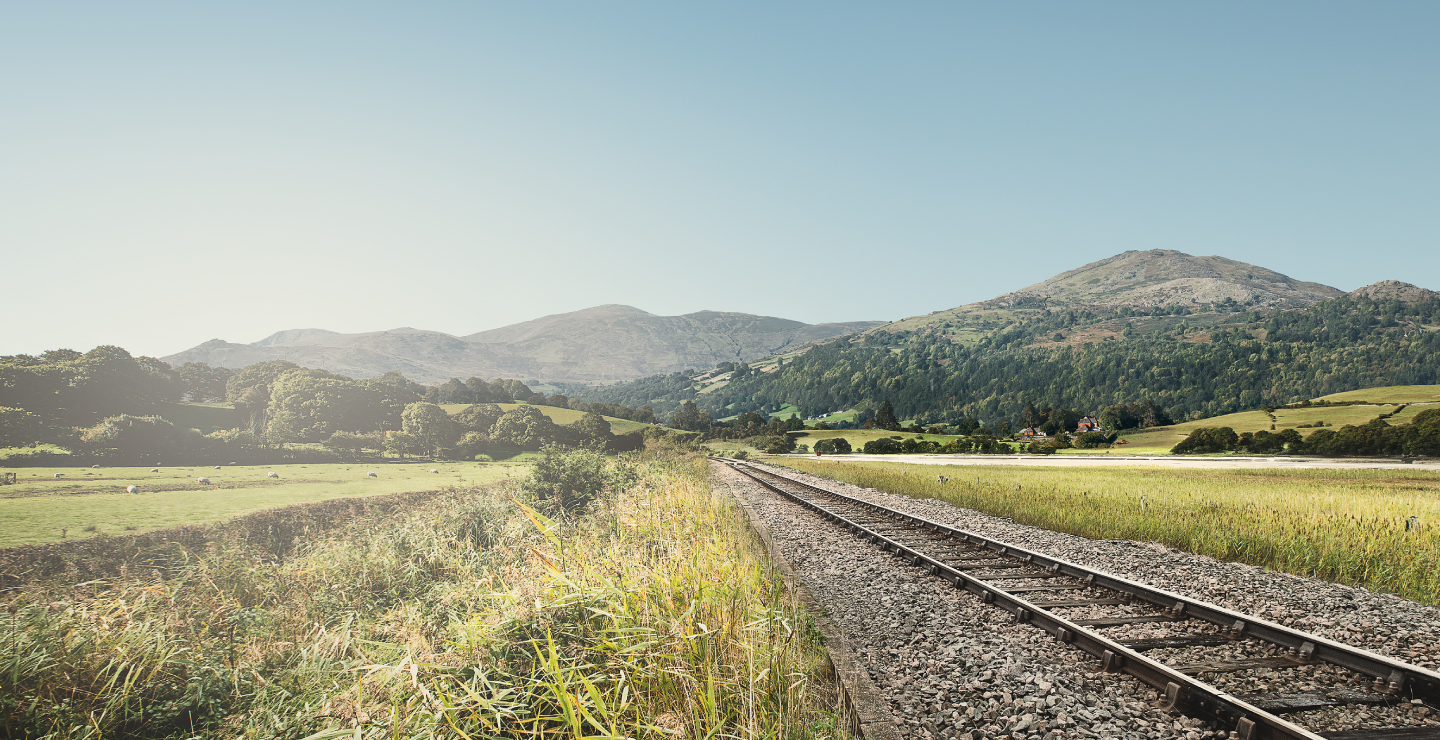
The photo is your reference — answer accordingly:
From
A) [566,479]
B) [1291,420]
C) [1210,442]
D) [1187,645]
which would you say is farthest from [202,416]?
[1291,420]

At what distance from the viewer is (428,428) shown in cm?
1931

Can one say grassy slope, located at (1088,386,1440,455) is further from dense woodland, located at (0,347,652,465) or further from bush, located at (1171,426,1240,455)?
dense woodland, located at (0,347,652,465)

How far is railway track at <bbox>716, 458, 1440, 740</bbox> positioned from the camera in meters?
4.13

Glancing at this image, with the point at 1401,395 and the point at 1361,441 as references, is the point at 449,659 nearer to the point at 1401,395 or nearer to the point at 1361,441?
the point at 1361,441

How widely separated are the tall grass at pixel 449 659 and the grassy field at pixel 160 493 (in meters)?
1.26

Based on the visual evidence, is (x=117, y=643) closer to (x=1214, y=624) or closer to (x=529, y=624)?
(x=529, y=624)

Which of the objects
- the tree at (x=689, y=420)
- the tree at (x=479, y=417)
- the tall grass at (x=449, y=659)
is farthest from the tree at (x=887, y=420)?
the tall grass at (x=449, y=659)

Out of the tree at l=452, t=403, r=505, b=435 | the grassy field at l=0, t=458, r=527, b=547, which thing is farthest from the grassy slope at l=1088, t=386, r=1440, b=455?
the grassy field at l=0, t=458, r=527, b=547

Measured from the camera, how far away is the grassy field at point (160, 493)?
25.3 ft

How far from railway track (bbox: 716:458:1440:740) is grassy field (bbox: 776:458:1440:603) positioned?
351 cm

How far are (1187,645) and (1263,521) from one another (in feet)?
27.6

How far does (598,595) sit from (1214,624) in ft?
22.3

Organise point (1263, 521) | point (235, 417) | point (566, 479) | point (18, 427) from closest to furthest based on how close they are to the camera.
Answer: point (18, 427)
point (1263, 521)
point (235, 417)
point (566, 479)

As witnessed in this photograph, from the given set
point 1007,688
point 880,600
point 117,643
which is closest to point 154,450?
point 117,643
